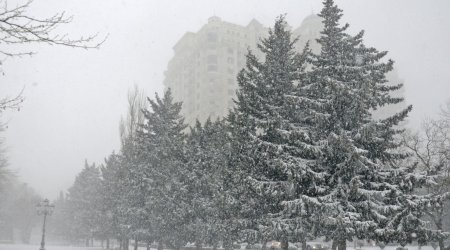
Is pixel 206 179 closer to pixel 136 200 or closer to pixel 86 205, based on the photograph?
pixel 136 200

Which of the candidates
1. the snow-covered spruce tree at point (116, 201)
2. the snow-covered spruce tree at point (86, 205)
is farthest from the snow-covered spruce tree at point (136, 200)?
the snow-covered spruce tree at point (86, 205)

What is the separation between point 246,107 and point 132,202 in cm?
1870

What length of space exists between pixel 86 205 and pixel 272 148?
52.4 metres

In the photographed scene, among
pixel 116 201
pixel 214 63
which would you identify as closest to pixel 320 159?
pixel 116 201

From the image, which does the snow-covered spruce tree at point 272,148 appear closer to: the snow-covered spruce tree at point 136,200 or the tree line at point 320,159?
the tree line at point 320,159

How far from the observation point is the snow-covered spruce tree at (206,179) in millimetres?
28492

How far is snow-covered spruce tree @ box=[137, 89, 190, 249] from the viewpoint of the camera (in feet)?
105

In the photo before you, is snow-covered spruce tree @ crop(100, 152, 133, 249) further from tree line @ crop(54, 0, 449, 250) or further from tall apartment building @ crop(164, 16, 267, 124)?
tall apartment building @ crop(164, 16, 267, 124)

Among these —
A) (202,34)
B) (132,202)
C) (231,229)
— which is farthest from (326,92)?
(202,34)

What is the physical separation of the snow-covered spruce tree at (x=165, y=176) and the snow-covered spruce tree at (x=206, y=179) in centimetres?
79

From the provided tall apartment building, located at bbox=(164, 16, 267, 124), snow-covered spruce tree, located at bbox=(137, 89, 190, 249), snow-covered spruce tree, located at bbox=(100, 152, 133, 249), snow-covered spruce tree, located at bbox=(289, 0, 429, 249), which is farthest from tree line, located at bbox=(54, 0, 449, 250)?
tall apartment building, located at bbox=(164, 16, 267, 124)

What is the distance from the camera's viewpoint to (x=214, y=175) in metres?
28.8

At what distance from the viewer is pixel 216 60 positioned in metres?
121

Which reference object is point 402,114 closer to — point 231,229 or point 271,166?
point 271,166
